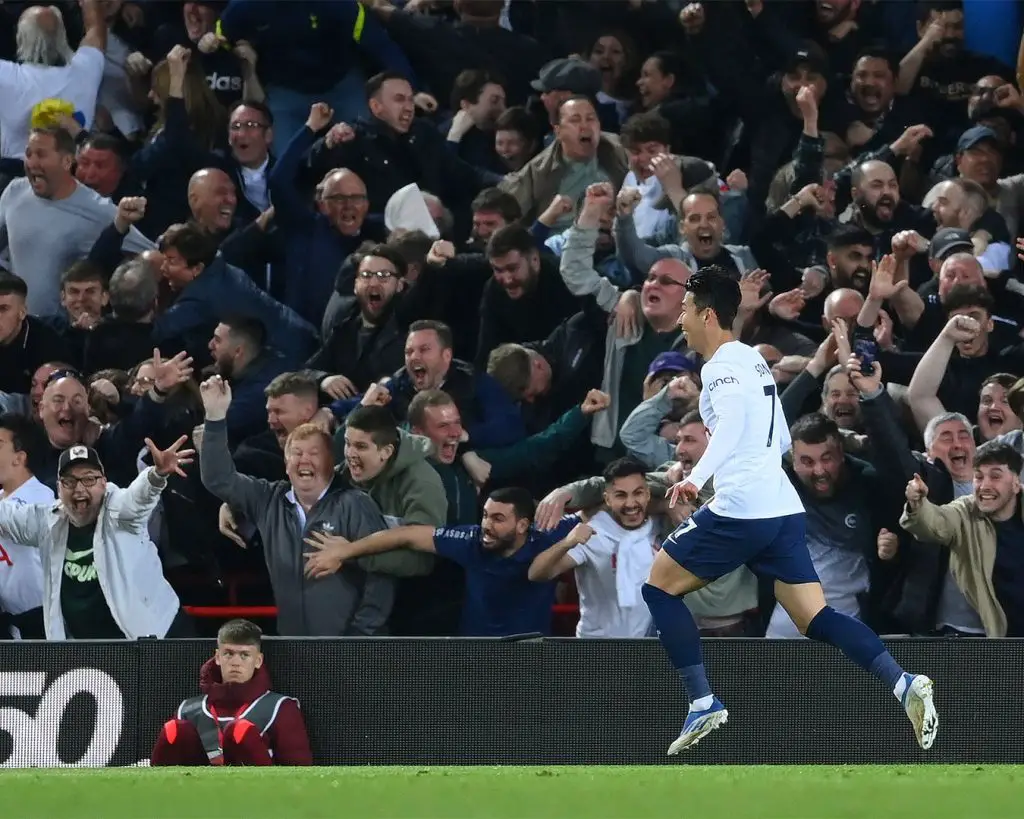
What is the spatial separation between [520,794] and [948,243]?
14.7ft

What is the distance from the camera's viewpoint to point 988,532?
28.1 ft

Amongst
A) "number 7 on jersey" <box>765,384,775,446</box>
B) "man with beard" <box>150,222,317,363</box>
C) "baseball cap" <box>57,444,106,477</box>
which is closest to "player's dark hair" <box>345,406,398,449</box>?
"baseball cap" <box>57,444,106,477</box>

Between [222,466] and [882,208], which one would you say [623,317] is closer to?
[882,208]

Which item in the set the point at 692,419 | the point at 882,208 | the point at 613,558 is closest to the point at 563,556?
the point at 613,558

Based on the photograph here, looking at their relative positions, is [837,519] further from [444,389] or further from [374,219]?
[374,219]

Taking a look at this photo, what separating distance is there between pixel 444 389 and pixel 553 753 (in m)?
2.23

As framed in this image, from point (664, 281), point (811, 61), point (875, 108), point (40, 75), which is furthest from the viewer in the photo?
point (40, 75)

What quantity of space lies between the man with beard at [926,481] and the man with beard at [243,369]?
3.27 metres

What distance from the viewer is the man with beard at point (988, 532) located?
8492 millimetres

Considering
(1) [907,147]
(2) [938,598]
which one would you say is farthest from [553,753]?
(1) [907,147]

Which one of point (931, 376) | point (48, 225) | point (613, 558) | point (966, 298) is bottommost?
point (613, 558)

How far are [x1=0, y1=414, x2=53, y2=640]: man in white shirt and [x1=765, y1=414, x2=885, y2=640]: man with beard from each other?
3586mm

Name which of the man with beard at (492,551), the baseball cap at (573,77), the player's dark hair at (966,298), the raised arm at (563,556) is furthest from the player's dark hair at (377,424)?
the baseball cap at (573,77)

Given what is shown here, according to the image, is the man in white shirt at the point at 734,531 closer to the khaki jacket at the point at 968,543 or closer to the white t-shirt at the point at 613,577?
the khaki jacket at the point at 968,543
